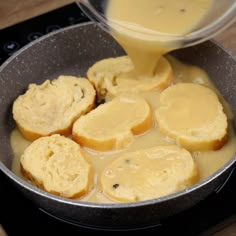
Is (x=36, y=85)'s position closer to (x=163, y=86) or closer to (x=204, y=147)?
(x=163, y=86)

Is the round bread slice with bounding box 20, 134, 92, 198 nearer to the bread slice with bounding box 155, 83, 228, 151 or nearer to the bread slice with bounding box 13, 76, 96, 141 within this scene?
the bread slice with bounding box 13, 76, 96, 141

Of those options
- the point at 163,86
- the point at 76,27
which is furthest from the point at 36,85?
the point at 163,86

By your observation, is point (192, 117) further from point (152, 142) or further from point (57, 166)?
point (57, 166)

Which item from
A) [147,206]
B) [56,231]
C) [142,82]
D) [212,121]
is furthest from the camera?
[142,82]

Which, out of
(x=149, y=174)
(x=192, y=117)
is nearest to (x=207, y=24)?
(x=192, y=117)

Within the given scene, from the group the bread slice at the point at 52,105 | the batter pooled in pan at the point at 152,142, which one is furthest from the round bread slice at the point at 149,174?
the bread slice at the point at 52,105

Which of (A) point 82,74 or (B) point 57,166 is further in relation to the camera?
(A) point 82,74
